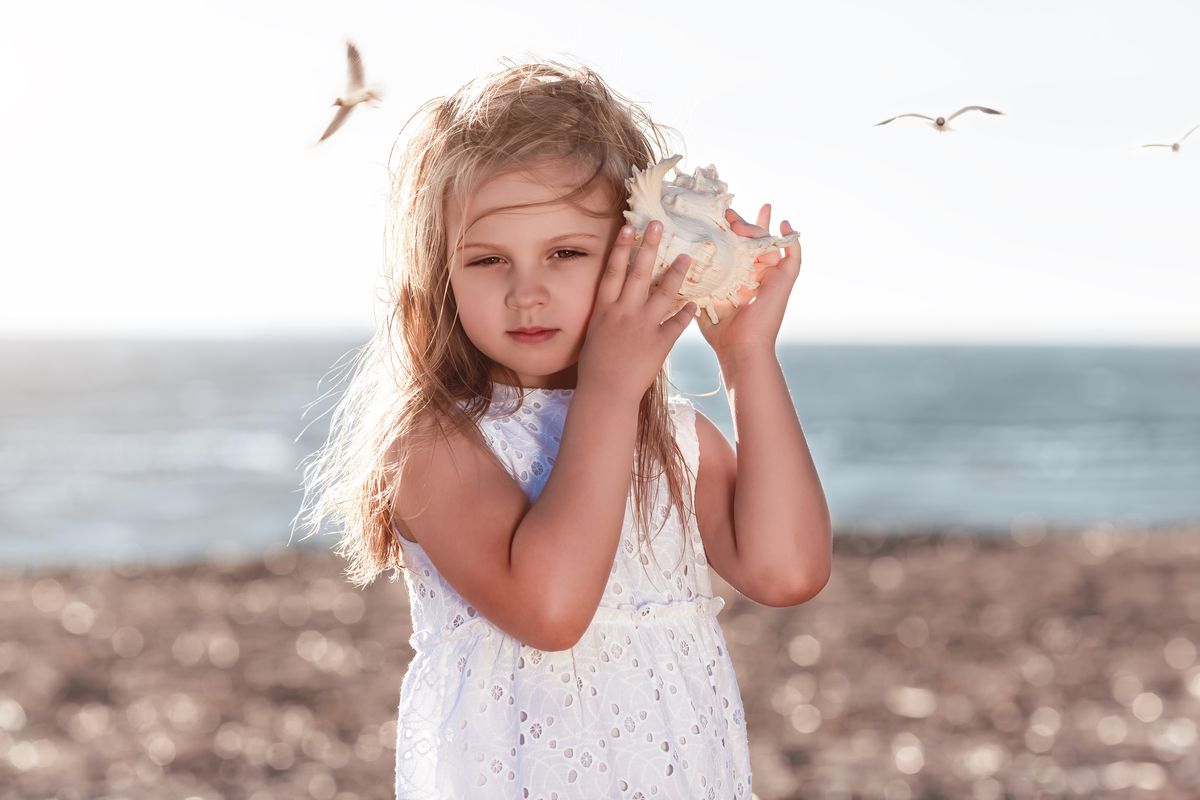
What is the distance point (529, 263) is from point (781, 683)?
6076mm

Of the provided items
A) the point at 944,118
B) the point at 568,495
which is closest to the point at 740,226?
the point at 944,118

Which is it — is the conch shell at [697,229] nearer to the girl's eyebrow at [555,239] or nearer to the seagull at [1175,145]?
the girl's eyebrow at [555,239]

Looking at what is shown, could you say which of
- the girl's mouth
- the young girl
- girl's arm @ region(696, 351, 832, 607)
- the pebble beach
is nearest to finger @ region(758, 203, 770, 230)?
the young girl

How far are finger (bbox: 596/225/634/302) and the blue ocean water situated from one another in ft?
3.90

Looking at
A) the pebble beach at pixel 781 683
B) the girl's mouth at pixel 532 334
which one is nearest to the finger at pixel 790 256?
the girl's mouth at pixel 532 334

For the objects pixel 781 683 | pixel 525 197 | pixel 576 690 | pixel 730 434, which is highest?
pixel 525 197

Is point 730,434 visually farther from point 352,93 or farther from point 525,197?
point 352,93

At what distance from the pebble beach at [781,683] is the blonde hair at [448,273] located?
13.4ft

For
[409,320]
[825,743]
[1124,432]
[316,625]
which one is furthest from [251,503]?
[1124,432]

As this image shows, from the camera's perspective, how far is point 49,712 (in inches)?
296

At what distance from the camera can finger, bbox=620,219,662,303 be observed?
207 centimetres

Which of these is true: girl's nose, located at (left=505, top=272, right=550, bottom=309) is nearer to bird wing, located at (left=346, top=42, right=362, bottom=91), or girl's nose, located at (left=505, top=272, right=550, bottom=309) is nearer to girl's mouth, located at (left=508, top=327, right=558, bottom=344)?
girl's mouth, located at (left=508, top=327, right=558, bottom=344)

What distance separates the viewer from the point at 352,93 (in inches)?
78.7

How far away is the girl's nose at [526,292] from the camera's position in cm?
210
